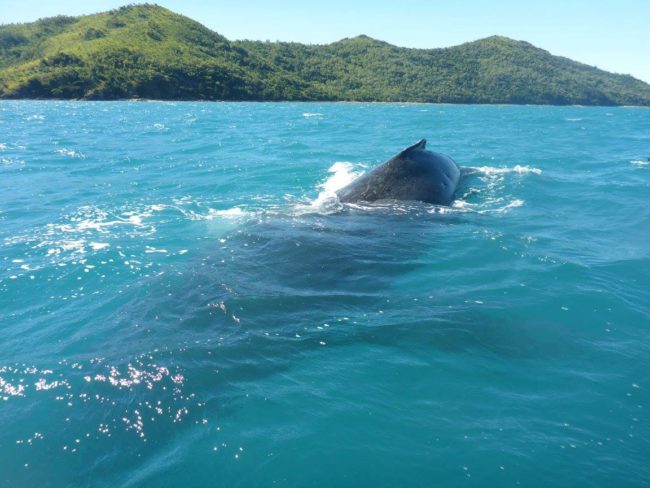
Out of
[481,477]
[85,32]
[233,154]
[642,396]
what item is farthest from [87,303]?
[85,32]

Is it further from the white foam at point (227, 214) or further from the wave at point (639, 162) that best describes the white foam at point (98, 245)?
the wave at point (639, 162)

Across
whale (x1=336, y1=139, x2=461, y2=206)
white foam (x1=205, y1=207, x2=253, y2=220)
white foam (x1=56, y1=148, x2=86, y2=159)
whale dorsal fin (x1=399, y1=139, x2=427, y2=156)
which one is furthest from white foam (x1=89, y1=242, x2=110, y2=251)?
white foam (x1=56, y1=148, x2=86, y2=159)

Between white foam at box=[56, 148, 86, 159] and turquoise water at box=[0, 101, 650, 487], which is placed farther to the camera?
white foam at box=[56, 148, 86, 159]

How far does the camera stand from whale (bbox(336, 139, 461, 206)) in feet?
53.8

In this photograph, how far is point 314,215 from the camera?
15383 millimetres

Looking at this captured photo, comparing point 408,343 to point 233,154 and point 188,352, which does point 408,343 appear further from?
point 233,154

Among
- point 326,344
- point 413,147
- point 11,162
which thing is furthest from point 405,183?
point 11,162

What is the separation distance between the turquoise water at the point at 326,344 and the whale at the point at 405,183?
31.8 inches

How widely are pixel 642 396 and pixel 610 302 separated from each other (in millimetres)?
3584

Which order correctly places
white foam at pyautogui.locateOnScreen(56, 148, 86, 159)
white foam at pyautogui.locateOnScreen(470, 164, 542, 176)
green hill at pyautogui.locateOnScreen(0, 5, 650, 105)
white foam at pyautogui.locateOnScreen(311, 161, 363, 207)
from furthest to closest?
green hill at pyautogui.locateOnScreen(0, 5, 650, 105)
white foam at pyautogui.locateOnScreen(56, 148, 86, 159)
white foam at pyautogui.locateOnScreen(470, 164, 542, 176)
white foam at pyautogui.locateOnScreen(311, 161, 363, 207)

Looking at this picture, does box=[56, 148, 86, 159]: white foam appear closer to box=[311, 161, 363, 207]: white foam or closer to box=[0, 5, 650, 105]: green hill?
box=[311, 161, 363, 207]: white foam

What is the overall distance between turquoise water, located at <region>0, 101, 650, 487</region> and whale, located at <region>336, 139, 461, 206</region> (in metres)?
0.81

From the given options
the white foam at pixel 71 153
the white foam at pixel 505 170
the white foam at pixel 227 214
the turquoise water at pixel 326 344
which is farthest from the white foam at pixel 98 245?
the white foam at pixel 71 153

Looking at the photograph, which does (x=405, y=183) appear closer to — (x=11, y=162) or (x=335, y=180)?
(x=335, y=180)
